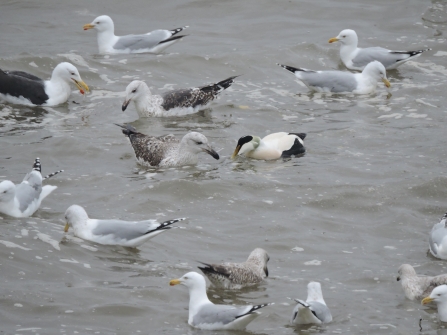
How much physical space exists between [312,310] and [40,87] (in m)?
7.77

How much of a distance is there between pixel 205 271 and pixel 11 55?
353 inches

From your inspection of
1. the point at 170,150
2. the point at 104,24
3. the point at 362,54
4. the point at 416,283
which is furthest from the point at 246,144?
the point at 104,24

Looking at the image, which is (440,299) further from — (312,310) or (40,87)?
(40,87)

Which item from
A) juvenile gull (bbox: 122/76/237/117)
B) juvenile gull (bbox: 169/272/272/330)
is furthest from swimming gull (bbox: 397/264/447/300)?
juvenile gull (bbox: 122/76/237/117)

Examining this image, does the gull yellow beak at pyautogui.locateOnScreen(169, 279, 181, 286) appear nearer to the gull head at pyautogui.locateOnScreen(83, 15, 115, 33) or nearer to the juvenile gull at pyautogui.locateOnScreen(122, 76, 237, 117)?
the juvenile gull at pyautogui.locateOnScreen(122, 76, 237, 117)

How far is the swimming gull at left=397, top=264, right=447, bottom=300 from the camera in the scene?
7.59 m

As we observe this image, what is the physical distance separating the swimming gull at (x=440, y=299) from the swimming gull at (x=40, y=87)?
773 cm

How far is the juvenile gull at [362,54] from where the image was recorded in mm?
15070

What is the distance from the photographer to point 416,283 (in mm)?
7625

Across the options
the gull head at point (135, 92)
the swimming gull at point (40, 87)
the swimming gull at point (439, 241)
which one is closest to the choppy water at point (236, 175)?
the swimming gull at point (439, 241)

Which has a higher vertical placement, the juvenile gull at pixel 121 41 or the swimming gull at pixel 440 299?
the juvenile gull at pixel 121 41

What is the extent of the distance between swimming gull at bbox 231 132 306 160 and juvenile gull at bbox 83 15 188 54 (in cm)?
517

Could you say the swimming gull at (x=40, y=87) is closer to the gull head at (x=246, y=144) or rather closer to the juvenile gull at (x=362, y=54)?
the gull head at (x=246, y=144)

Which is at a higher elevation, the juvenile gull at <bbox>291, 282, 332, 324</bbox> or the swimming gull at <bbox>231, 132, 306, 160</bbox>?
the swimming gull at <bbox>231, 132, 306, 160</bbox>
